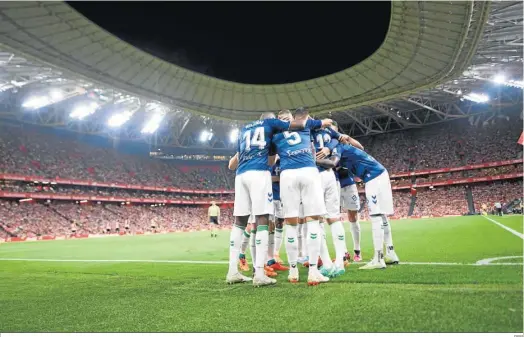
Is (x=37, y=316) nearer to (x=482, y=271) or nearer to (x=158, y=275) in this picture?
(x=158, y=275)

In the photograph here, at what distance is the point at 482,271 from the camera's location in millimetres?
5188

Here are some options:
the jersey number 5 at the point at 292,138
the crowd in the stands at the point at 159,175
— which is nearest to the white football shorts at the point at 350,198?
the jersey number 5 at the point at 292,138

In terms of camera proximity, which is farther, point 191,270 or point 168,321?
point 191,270

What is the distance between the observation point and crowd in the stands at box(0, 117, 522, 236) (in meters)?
39.2

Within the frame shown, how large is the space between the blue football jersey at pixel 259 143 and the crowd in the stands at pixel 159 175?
3396cm

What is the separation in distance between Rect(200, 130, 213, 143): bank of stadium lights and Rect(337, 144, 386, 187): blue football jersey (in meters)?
49.9

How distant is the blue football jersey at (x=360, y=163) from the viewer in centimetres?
698

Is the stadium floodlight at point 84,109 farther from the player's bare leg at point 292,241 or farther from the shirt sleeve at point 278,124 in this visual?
the player's bare leg at point 292,241

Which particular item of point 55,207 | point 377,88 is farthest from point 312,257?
point 55,207

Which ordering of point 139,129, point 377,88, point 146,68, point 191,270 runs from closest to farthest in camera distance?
point 191,270
point 146,68
point 377,88
point 139,129

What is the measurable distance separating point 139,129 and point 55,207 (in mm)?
15460

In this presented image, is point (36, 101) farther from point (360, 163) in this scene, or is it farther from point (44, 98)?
point (360, 163)

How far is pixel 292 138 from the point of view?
18.8ft

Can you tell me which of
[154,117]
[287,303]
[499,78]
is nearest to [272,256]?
[287,303]
